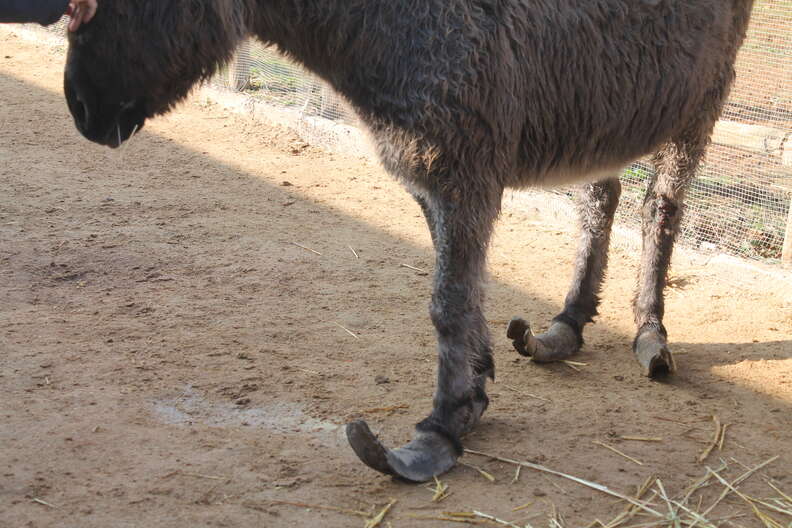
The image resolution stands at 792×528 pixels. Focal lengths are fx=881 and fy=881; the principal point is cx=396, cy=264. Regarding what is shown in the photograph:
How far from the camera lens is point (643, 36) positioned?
124 inches

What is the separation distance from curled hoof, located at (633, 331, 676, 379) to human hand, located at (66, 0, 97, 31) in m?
2.41

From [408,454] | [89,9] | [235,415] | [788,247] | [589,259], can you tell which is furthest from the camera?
[788,247]

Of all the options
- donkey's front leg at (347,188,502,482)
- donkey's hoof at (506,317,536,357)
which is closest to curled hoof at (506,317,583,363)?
donkey's hoof at (506,317,536,357)

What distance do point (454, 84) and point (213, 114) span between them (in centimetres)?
488

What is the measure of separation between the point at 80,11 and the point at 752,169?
3.75 m

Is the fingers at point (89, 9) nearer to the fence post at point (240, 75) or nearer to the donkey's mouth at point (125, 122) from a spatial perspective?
the donkey's mouth at point (125, 122)

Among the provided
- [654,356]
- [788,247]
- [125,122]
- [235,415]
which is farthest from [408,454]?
[788,247]

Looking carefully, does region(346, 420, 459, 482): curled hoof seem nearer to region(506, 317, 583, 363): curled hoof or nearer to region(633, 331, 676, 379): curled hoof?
region(506, 317, 583, 363): curled hoof

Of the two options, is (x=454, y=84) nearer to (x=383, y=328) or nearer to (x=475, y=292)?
(x=475, y=292)

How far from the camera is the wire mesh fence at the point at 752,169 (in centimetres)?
469

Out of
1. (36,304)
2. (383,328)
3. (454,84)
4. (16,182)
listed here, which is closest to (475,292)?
(454,84)

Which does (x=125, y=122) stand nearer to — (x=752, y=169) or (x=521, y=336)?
(x=521, y=336)

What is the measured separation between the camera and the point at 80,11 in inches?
99.7

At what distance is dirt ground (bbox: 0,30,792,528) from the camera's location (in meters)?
2.72
